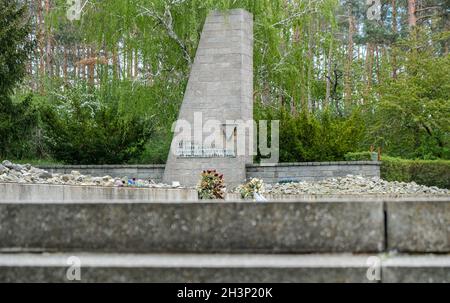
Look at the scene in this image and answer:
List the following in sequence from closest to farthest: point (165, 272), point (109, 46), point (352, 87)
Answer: point (165, 272)
point (109, 46)
point (352, 87)

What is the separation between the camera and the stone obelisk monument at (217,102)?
2159 cm

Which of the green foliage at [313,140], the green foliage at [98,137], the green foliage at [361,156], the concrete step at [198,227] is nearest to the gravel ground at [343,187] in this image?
the green foliage at [361,156]

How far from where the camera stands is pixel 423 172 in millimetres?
22828

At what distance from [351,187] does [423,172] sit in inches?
156

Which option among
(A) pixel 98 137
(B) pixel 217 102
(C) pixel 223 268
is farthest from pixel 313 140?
(C) pixel 223 268

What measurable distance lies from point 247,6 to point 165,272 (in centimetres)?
2084

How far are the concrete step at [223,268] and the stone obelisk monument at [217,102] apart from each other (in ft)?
61.6

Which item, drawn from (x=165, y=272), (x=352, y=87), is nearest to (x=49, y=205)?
(x=165, y=272)

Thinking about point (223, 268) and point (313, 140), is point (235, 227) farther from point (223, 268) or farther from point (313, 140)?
point (313, 140)

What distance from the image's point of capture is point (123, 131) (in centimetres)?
2409

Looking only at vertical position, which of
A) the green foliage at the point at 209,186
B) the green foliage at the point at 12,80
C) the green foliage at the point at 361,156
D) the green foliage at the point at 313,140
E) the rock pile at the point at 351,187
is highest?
the green foliage at the point at 12,80

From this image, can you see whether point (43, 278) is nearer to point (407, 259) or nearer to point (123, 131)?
point (407, 259)

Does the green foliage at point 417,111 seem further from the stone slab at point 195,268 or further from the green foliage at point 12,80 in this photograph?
the stone slab at point 195,268

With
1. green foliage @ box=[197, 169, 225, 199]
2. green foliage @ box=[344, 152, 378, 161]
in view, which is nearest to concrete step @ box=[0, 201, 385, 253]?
green foliage @ box=[197, 169, 225, 199]
